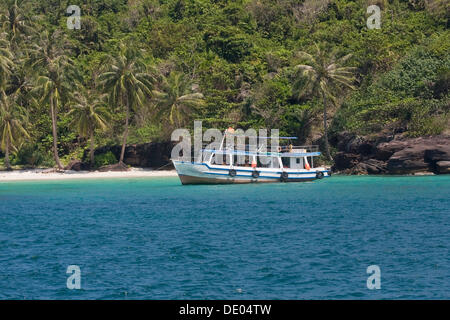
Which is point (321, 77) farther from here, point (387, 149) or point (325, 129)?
point (387, 149)

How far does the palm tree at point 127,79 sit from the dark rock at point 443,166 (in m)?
29.0

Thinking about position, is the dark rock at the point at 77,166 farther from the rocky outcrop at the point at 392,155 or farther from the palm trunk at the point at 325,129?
the rocky outcrop at the point at 392,155

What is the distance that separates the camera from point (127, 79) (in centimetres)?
6444

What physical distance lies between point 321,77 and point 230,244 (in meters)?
41.4

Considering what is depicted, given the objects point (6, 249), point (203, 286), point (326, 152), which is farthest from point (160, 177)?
point (203, 286)

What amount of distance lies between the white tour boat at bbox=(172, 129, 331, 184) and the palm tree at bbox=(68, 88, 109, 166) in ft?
54.4

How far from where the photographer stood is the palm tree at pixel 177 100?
6575 centimetres

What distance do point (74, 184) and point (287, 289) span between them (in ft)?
134

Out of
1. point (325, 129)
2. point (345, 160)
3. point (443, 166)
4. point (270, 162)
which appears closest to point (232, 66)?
point (325, 129)

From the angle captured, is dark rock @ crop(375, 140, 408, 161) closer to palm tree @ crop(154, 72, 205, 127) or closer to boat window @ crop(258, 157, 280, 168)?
boat window @ crop(258, 157, 280, 168)

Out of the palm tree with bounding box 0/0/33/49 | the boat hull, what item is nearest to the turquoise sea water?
the boat hull

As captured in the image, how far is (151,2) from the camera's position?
92.9 metres

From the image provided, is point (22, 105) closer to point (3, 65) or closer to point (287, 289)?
point (3, 65)

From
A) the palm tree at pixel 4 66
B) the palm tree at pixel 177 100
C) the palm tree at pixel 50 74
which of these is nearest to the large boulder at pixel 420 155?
the palm tree at pixel 177 100
